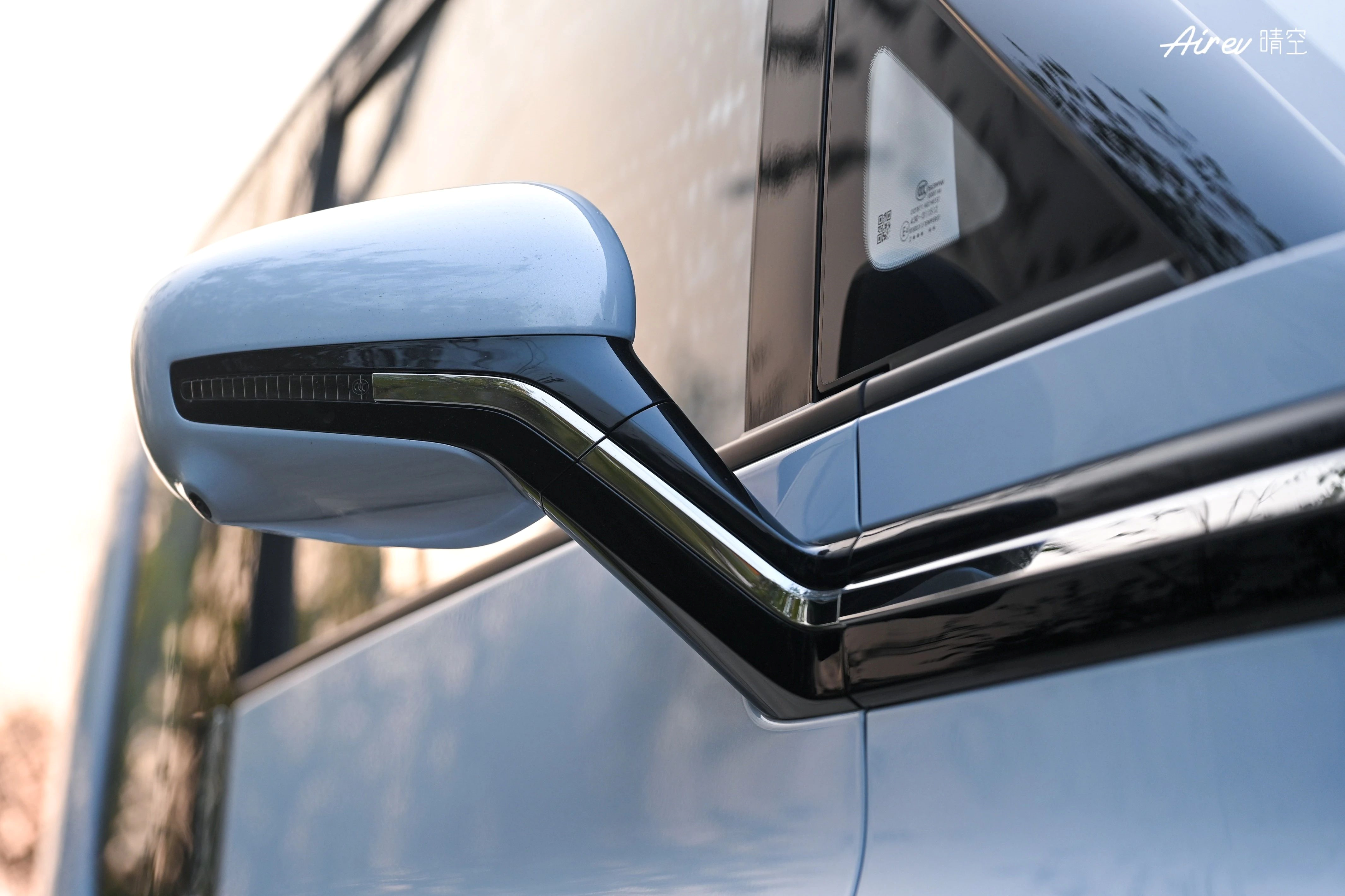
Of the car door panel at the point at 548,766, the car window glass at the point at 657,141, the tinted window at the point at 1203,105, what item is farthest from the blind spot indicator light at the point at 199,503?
the tinted window at the point at 1203,105

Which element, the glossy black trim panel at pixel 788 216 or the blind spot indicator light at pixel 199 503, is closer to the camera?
the blind spot indicator light at pixel 199 503

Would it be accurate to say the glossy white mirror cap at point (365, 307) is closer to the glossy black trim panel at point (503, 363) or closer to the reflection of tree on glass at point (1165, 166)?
the glossy black trim panel at point (503, 363)

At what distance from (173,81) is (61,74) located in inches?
16.9

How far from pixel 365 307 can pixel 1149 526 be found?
428mm

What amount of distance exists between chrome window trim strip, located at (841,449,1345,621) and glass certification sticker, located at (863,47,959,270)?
27 cm

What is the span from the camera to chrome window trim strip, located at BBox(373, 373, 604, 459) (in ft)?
2.14

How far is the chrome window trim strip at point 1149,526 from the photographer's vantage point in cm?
46

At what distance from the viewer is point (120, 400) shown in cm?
230

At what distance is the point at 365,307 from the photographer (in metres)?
0.63

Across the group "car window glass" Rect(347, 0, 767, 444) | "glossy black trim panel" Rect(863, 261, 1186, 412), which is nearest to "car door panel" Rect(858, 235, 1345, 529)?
"glossy black trim panel" Rect(863, 261, 1186, 412)

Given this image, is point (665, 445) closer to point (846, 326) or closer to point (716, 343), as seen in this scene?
point (846, 326)

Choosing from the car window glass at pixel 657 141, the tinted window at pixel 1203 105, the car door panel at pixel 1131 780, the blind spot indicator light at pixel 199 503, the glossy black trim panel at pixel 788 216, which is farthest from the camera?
the car window glass at pixel 657 141

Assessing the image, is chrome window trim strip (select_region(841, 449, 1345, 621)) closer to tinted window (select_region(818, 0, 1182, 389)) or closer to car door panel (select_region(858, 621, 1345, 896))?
car door panel (select_region(858, 621, 1345, 896))

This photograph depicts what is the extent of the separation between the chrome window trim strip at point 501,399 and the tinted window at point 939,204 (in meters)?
0.23
